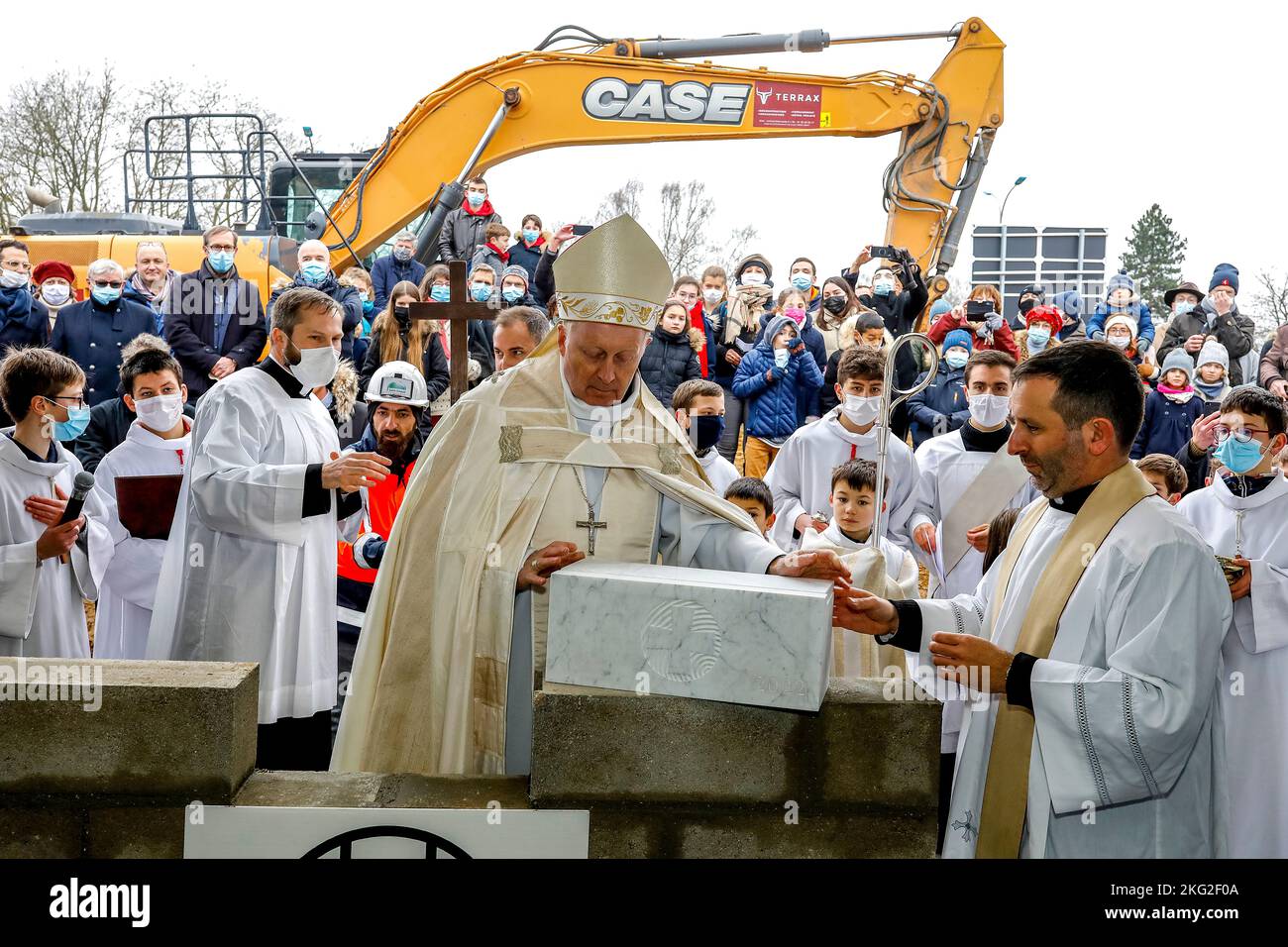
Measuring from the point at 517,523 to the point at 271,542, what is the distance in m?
1.68

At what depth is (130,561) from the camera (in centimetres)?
559

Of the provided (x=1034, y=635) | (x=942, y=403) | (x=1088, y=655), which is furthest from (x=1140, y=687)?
(x=942, y=403)

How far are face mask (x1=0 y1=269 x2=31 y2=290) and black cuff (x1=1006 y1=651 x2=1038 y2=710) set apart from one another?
8.83 metres

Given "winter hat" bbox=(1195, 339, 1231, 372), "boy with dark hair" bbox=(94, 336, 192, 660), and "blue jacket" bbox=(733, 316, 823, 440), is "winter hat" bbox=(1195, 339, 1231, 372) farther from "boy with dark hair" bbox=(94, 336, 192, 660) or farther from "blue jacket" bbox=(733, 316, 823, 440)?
"boy with dark hair" bbox=(94, 336, 192, 660)

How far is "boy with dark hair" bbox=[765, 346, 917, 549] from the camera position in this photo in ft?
22.4

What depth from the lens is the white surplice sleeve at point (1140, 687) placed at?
2.94 m

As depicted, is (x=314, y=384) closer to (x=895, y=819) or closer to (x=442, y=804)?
(x=442, y=804)

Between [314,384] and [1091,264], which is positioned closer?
[314,384]

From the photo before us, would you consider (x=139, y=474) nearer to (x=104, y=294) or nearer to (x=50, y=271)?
(x=104, y=294)

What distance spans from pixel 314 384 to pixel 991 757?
317 centimetres
